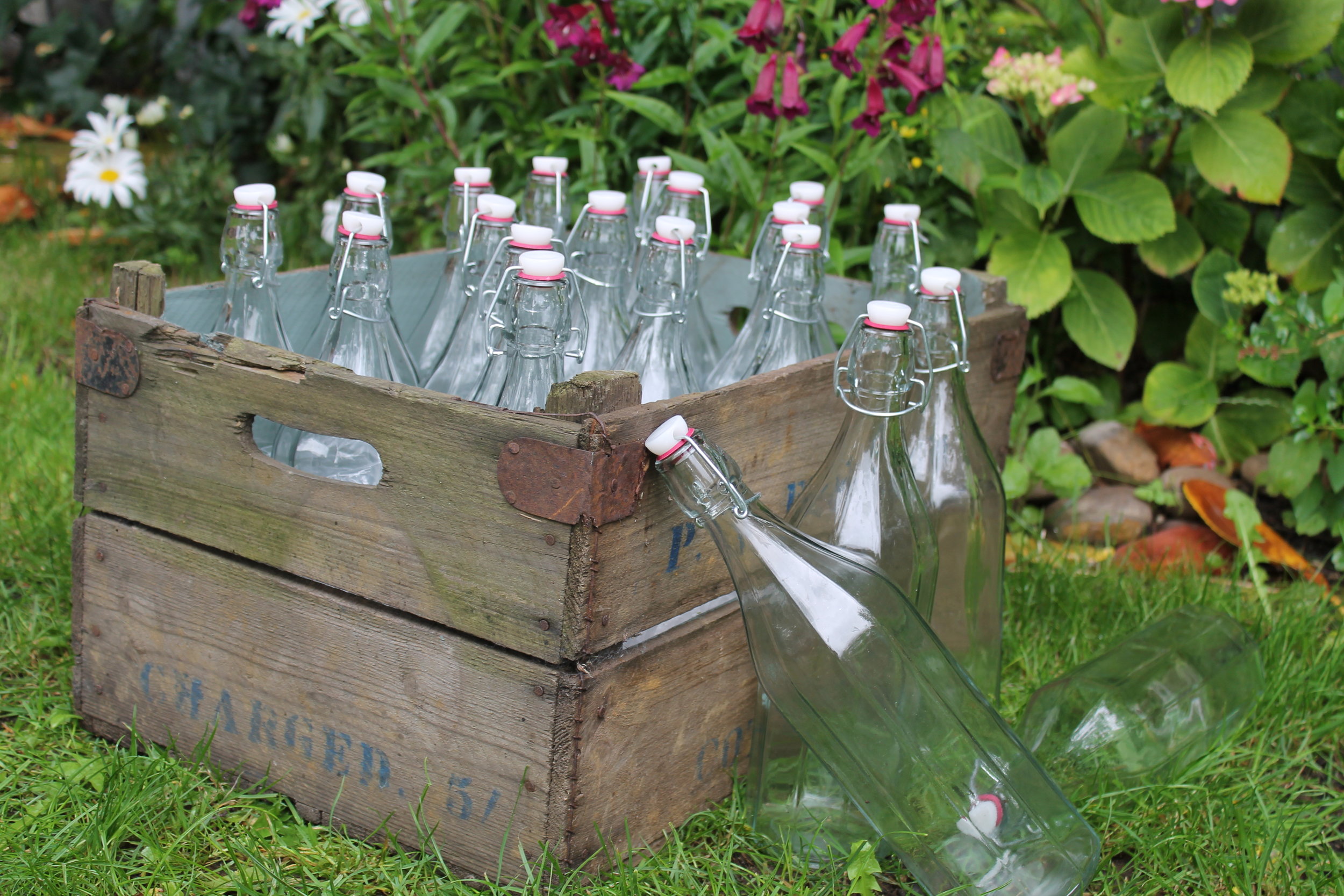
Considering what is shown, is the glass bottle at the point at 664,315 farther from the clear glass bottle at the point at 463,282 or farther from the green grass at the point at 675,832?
the green grass at the point at 675,832

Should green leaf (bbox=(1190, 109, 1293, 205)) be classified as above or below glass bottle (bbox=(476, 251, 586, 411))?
above

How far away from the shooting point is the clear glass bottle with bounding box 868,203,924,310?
160 centimetres

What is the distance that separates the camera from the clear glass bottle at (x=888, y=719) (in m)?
1.17

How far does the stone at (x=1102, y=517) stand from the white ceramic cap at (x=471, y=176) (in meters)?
1.34

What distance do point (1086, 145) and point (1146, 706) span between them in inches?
48.9

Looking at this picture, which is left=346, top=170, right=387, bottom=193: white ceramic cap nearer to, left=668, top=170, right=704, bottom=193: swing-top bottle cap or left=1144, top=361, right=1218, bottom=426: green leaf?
left=668, top=170, right=704, bottom=193: swing-top bottle cap

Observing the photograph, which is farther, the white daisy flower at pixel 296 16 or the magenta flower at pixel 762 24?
the white daisy flower at pixel 296 16

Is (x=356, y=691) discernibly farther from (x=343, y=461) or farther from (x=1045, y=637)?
(x=1045, y=637)

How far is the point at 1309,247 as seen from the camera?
2334 mm

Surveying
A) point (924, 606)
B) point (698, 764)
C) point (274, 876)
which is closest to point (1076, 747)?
point (924, 606)

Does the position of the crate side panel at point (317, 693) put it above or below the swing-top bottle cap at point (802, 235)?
below

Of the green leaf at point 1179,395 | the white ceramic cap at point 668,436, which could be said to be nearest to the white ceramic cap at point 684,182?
the white ceramic cap at point 668,436

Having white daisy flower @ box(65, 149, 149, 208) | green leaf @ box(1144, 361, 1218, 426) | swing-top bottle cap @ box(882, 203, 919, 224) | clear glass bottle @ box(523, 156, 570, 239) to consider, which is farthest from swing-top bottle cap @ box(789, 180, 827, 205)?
white daisy flower @ box(65, 149, 149, 208)

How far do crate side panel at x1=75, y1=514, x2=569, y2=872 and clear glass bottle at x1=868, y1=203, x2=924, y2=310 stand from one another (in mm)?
792
